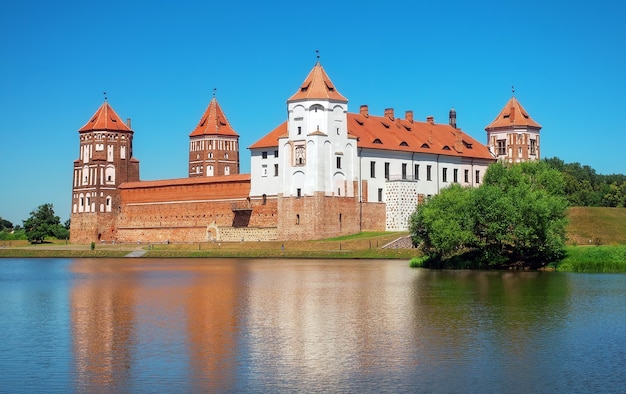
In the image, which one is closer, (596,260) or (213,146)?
(596,260)

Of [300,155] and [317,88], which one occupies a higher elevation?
[317,88]

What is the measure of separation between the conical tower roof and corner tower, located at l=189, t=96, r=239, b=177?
33774 millimetres

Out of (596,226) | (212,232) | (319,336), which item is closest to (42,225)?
(212,232)

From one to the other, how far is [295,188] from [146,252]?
11405 mm

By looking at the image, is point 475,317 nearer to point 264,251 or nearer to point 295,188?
point 264,251

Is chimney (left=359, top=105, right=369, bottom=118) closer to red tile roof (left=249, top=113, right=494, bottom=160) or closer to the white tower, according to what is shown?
red tile roof (left=249, top=113, right=494, bottom=160)

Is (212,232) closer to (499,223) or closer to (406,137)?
(406,137)

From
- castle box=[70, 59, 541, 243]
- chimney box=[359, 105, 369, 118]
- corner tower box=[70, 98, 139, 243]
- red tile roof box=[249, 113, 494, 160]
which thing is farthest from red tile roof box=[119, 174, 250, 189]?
chimney box=[359, 105, 369, 118]

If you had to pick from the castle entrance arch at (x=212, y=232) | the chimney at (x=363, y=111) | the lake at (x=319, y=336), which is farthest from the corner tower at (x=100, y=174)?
the lake at (x=319, y=336)

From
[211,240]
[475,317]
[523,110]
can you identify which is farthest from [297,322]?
[523,110]

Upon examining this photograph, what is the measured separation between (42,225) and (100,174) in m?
7.48

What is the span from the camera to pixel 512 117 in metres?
84.3

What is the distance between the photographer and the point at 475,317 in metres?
23.3

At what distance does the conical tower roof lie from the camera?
6819cm
